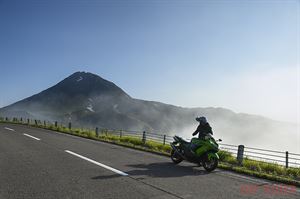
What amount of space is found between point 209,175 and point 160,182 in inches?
88.4

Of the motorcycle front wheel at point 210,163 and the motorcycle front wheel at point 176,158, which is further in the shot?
the motorcycle front wheel at point 176,158

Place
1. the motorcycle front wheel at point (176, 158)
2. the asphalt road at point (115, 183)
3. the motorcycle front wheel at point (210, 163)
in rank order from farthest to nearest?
the motorcycle front wheel at point (176, 158) → the motorcycle front wheel at point (210, 163) → the asphalt road at point (115, 183)

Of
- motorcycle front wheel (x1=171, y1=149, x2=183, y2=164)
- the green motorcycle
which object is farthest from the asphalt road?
motorcycle front wheel (x1=171, y1=149, x2=183, y2=164)

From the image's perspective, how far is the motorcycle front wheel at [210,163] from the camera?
9930 millimetres

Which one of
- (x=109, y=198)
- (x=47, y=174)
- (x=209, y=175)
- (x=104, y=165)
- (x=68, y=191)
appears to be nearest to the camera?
(x=109, y=198)

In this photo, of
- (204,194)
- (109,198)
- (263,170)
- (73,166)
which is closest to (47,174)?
(73,166)

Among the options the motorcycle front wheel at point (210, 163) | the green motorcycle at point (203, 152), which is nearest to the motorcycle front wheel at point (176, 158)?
the green motorcycle at point (203, 152)

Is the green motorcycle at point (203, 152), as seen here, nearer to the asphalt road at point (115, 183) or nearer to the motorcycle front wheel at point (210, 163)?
the motorcycle front wheel at point (210, 163)

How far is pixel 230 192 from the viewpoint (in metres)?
6.74

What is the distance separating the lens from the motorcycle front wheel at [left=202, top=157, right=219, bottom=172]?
32.6 ft

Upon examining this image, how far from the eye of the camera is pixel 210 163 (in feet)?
33.1

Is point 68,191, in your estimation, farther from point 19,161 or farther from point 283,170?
point 283,170

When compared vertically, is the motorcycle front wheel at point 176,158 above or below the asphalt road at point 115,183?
above

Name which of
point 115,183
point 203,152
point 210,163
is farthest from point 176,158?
point 115,183
